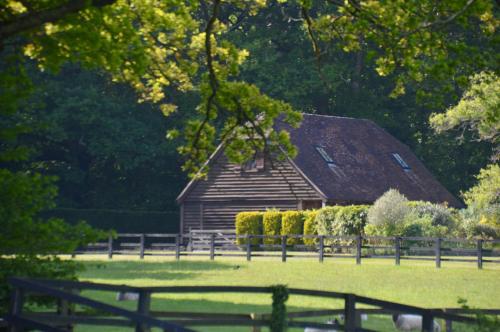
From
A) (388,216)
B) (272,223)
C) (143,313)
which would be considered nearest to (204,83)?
(143,313)

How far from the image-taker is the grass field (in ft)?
93.4

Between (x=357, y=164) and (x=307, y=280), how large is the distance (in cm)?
2762

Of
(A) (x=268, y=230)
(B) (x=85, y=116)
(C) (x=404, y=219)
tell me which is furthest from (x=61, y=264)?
(B) (x=85, y=116)

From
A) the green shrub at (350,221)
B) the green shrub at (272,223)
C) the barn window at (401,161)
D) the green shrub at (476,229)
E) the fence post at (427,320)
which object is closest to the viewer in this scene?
the fence post at (427,320)

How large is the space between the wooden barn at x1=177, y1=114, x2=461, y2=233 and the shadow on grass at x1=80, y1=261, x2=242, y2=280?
14.5 m

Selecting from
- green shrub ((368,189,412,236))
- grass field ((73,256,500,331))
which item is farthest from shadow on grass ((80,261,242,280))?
green shrub ((368,189,412,236))

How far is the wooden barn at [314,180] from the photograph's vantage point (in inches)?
2323

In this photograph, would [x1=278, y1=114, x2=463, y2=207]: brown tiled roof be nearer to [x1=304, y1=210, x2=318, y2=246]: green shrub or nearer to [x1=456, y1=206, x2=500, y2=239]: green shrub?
[x1=304, y1=210, x2=318, y2=246]: green shrub

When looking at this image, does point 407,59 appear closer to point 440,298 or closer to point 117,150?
point 440,298

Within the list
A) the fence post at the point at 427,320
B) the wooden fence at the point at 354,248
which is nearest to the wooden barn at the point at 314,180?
the wooden fence at the point at 354,248

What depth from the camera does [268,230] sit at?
5591 centimetres

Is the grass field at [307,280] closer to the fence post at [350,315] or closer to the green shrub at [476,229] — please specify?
the green shrub at [476,229]

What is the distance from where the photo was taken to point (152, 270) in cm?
4059

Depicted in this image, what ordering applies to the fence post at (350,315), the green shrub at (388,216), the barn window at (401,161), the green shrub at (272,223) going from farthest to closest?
the barn window at (401,161)
the green shrub at (272,223)
the green shrub at (388,216)
the fence post at (350,315)
